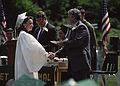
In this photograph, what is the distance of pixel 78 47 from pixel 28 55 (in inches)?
44.3

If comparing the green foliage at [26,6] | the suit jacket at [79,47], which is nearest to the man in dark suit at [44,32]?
the suit jacket at [79,47]

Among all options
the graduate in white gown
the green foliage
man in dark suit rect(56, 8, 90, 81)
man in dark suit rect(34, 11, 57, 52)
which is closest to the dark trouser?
man in dark suit rect(56, 8, 90, 81)

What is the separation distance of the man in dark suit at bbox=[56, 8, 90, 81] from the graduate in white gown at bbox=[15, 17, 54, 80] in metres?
0.71

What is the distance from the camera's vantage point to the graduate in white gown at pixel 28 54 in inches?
311

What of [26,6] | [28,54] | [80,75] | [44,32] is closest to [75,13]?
[80,75]

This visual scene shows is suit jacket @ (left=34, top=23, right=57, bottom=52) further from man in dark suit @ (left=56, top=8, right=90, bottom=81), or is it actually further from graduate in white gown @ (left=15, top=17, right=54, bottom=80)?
graduate in white gown @ (left=15, top=17, right=54, bottom=80)

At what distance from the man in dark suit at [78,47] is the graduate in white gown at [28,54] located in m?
0.71

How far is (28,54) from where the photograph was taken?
792 centimetres

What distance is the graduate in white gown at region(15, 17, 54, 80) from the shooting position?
790cm

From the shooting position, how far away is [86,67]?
872 centimetres

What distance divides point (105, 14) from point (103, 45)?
2658mm

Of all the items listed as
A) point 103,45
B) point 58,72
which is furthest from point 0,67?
point 103,45

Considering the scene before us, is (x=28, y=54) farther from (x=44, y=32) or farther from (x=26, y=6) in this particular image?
(x=26, y=6)

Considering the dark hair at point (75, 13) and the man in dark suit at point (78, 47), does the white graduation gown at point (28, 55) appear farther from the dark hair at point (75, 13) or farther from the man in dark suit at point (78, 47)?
the dark hair at point (75, 13)
